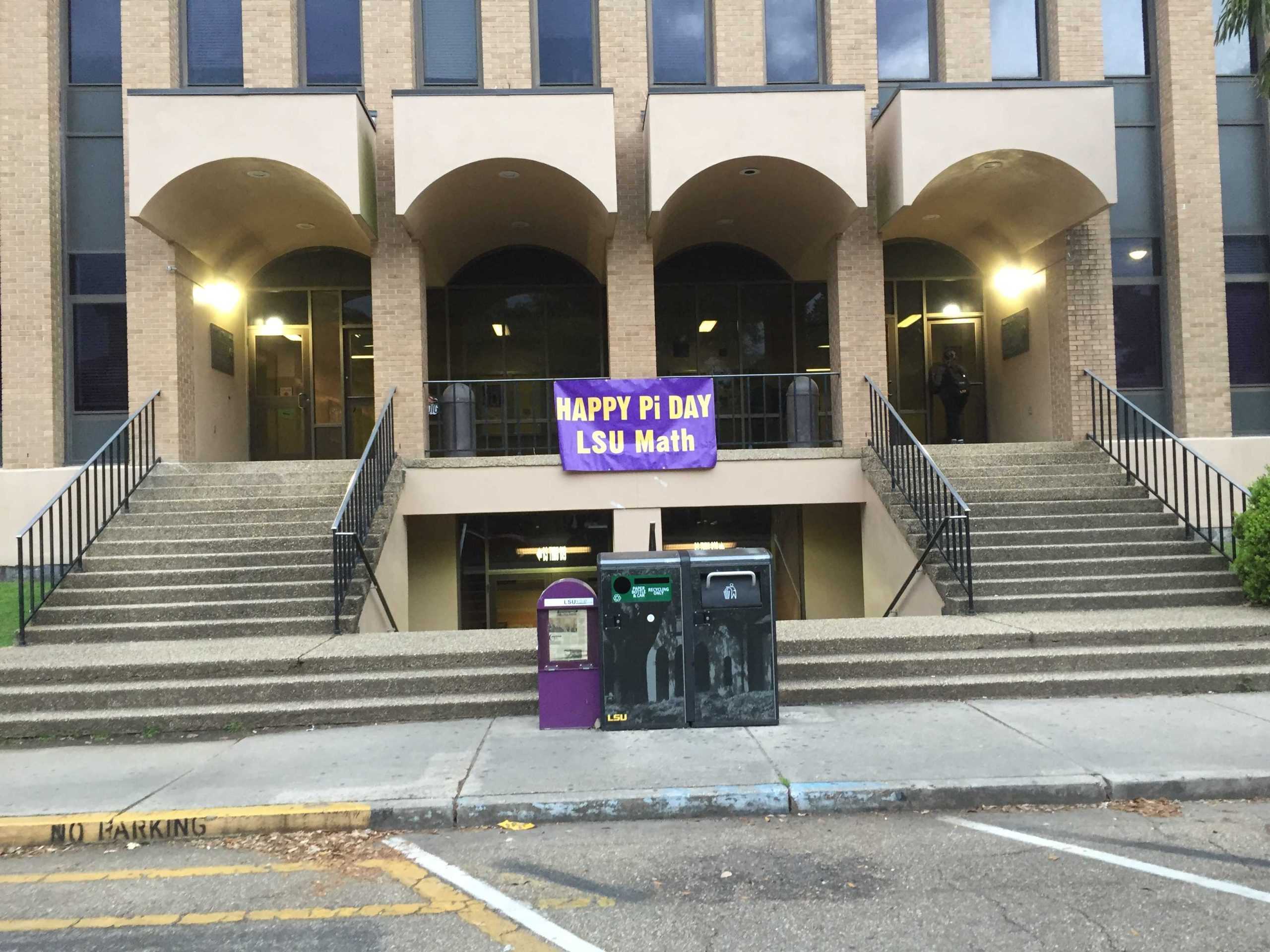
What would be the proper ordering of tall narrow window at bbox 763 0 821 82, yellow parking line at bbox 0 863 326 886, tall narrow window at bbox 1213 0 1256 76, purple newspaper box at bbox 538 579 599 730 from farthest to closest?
1. tall narrow window at bbox 1213 0 1256 76
2. tall narrow window at bbox 763 0 821 82
3. purple newspaper box at bbox 538 579 599 730
4. yellow parking line at bbox 0 863 326 886

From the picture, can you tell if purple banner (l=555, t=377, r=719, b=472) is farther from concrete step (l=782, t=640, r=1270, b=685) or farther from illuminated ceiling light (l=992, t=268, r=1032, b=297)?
illuminated ceiling light (l=992, t=268, r=1032, b=297)

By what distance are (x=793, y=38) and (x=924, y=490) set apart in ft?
25.6

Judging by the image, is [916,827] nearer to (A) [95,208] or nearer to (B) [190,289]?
(B) [190,289]

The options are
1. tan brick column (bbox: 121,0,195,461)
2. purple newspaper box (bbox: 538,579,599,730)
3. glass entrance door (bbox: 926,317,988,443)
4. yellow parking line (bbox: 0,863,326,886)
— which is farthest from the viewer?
glass entrance door (bbox: 926,317,988,443)

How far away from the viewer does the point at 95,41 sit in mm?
13500

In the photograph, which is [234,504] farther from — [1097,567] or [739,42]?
[1097,567]

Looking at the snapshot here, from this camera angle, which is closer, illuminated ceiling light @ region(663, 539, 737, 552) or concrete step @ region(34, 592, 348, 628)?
concrete step @ region(34, 592, 348, 628)

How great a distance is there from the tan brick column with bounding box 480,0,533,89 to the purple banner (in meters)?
5.07

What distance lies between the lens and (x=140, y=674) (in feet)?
24.6

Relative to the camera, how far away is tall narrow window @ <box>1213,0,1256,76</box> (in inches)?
554

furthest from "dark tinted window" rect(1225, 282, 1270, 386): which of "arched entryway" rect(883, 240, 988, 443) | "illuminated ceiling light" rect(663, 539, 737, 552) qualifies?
"illuminated ceiling light" rect(663, 539, 737, 552)

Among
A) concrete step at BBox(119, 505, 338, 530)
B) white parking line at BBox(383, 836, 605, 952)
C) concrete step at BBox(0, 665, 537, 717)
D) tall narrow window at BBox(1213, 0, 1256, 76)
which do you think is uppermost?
tall narrow window at BBox(1213, 0, 1256, 76)

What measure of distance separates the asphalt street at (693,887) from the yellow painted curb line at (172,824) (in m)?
0.09

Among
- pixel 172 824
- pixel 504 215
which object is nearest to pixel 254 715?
pixel 172 824
